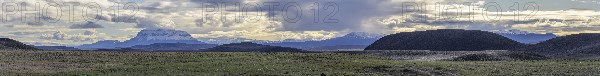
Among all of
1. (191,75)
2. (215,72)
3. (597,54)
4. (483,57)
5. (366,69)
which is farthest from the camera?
(597,54)

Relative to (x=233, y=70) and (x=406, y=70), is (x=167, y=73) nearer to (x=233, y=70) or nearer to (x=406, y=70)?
(x=233, y=70)

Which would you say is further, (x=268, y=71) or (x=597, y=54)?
(x=597, y=54)

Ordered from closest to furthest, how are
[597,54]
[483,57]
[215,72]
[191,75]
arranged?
[191,75], [215,72], [483,57], [597,54]

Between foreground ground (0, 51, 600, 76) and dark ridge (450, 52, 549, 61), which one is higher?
foreground ground (0, 51, 600, 76)

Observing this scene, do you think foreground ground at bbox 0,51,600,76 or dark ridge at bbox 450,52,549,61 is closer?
foreground ground at bbox 0,51,600,76

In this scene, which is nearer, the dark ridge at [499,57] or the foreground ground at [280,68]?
the foreground ground at [280,68]

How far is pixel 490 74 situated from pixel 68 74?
43.5 metres

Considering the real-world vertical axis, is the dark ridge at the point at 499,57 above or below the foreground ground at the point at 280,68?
below

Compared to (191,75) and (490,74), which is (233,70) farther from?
(490,74)

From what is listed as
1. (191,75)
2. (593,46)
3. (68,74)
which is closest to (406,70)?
(191,75)

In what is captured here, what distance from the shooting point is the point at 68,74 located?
63.8m

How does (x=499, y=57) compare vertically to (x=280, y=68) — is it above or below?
below

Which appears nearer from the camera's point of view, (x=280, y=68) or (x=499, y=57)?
(x=280, y=68)

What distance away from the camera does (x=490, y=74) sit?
6391 cm
